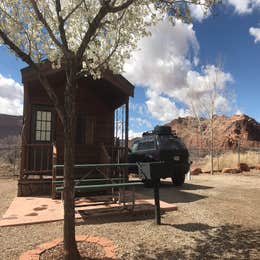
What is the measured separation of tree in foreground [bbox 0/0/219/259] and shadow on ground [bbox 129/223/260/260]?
120 centimetres

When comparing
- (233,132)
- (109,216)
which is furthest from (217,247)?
(233,132)

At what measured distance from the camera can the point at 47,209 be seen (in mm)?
6258

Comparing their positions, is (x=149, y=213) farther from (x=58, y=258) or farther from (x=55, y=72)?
(x=55, y=72)

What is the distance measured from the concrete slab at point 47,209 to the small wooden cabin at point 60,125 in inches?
56.8

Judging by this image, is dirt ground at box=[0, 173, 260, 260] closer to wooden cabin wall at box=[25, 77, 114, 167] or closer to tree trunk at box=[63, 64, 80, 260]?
tree trunk at box=[63, 64, 80, 260]

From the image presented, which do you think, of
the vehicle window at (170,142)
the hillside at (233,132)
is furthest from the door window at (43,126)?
the hillside at (233,132)

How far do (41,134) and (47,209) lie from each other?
404 cm

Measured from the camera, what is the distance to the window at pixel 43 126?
960 centimetres

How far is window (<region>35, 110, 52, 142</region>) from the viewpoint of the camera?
9602 mm

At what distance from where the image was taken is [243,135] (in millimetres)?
53375

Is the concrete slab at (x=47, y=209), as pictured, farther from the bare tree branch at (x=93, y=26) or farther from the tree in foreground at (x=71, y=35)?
the bare tree branch at (x=93, y=26)

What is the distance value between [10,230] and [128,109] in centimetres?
575

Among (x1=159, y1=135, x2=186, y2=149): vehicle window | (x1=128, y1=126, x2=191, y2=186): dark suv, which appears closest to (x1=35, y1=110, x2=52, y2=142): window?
(x1=128, y1=126, x2=191, y2=186): dark suv

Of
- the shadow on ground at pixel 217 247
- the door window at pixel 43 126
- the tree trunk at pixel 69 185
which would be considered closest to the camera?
the tree trunk at pixel 69 185
